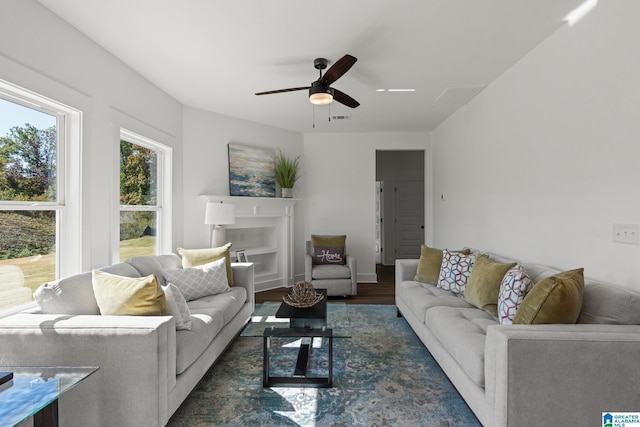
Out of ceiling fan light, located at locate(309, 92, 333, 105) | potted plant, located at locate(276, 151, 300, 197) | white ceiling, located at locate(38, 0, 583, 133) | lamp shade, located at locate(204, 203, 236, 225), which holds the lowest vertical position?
lamp shade, located at locate(204, 203, 236, 225)

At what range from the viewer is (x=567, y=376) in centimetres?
145

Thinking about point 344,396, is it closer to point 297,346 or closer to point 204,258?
point 297,346

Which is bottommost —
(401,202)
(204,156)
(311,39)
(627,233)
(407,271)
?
(407,271)

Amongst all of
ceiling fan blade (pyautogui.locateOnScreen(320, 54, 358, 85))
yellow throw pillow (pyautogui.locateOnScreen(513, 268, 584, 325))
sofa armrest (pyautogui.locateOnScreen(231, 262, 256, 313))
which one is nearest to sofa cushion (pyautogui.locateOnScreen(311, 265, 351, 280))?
sofa armrest (pyautogui.locateOnScreen(231, 262, 256, 313))

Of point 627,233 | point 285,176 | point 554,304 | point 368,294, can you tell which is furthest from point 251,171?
point 627,233

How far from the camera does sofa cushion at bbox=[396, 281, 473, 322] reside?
8.91ft

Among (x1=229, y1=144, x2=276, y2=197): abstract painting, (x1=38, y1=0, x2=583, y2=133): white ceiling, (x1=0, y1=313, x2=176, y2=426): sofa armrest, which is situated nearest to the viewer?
(x1=0, y1=313, x2=176, y2=426): sofa armrest

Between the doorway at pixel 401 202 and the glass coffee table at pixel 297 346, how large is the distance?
4.73m

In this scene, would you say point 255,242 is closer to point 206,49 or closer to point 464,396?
point 206,49

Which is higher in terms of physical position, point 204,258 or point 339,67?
point 339,67

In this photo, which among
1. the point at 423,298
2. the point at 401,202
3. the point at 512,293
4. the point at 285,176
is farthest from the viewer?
the point at 401,202

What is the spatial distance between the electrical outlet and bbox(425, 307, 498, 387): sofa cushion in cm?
91

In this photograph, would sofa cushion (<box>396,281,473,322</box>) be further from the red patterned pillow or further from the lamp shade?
the lamp shade

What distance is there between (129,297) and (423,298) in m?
2.29
